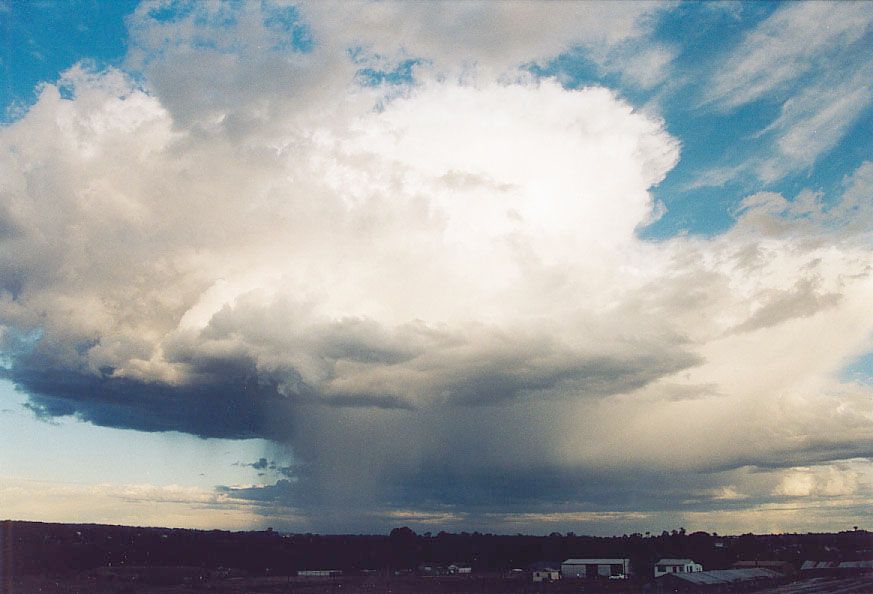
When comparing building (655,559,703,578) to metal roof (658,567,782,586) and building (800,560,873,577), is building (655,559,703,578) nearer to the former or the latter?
metal roof (658,567,782,586)

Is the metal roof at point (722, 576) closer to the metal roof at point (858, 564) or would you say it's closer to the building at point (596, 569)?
the building at point (596, 569)

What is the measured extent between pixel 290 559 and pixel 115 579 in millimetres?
69878

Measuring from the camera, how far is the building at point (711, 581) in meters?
126

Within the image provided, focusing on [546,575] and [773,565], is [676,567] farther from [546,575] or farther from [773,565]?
[773,565]

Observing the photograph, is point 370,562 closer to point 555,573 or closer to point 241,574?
point 241,574

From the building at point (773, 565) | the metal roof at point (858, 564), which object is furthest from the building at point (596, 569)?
the metal roof at point (858, 564)

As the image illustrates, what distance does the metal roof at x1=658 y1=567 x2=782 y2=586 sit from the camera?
13024 cm

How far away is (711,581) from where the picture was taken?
13088 centimetres

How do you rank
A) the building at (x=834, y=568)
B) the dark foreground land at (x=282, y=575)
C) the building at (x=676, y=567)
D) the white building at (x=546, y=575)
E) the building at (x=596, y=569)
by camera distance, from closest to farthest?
the dark foreground land at (x=282, y=575) < the building at (x=676, y=567) < the white building at (x=546, y=575) < the building at (x=596, y=569) < the building at (x=834, y=568)

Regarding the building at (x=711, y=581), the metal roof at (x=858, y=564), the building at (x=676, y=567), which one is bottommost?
the building at (x=711, y=581)

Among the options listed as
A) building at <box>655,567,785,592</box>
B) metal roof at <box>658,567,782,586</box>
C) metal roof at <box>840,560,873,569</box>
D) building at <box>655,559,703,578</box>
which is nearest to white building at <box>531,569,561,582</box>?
building at <box>655,559,703,578</box>

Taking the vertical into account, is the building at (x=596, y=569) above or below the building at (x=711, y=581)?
above

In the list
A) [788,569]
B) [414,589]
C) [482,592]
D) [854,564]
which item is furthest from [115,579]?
[854,564]

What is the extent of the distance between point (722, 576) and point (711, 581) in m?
8.86
